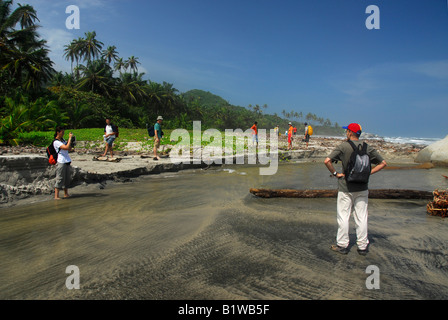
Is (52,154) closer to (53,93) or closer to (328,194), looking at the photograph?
(328,194)

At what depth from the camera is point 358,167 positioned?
3.63m

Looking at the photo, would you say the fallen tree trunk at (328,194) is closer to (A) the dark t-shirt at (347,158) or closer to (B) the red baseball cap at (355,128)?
(A) the dark t-shirt at (347,158)

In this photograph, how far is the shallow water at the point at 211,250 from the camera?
2980mm

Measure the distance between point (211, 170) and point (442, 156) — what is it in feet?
46.3

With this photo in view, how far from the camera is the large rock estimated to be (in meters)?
16.0

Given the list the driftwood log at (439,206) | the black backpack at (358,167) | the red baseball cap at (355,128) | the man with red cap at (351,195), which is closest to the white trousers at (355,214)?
the man with red cap at (351,195)

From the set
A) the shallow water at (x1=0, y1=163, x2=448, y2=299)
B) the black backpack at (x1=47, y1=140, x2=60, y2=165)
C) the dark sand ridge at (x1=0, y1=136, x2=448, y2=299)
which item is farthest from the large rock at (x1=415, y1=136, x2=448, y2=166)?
the black backpack at (x1=47, y1=140, x2=60, y2=165)

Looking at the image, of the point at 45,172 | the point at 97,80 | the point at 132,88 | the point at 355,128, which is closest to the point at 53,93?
the point at 97,80

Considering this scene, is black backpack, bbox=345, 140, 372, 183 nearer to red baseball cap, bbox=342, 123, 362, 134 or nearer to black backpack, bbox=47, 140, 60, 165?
red baseball cap, bbox=342, 123, 362, 134

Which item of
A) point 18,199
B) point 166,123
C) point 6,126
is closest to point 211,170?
point 18,199

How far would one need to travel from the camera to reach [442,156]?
1608cm

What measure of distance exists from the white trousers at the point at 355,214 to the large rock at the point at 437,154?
1605 cm

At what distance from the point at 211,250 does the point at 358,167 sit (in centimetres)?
237
